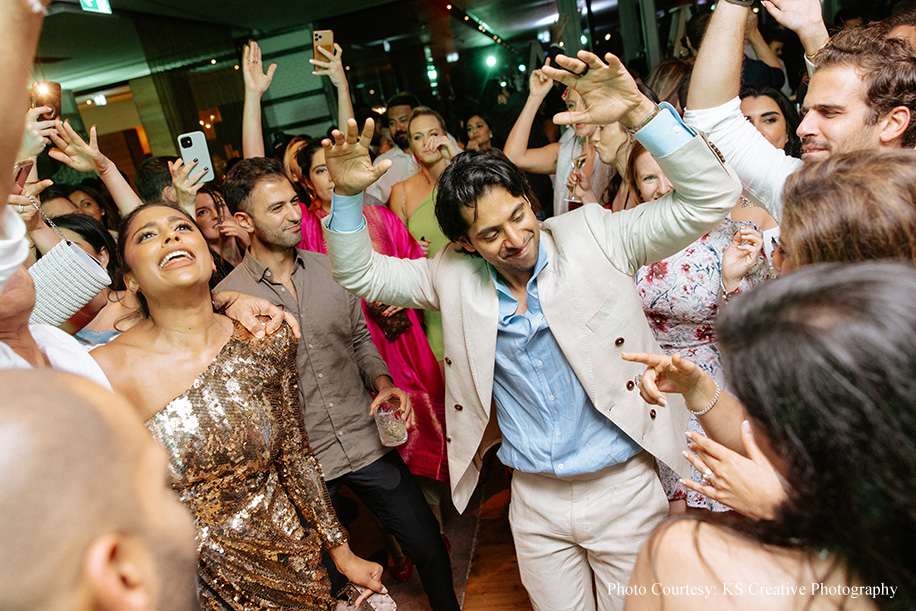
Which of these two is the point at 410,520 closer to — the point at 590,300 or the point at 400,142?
the point at 590,300

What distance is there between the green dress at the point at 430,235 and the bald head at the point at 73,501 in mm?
2089

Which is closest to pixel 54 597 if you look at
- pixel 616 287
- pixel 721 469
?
pixel 721 469

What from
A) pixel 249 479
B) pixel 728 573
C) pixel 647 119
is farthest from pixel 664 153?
pixel 249 479

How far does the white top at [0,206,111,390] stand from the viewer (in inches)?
31.7

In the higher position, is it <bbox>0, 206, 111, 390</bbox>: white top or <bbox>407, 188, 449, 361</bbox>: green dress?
<bbox>0, 206, 111, 390</bbox>: white top

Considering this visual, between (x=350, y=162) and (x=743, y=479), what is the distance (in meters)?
1.18

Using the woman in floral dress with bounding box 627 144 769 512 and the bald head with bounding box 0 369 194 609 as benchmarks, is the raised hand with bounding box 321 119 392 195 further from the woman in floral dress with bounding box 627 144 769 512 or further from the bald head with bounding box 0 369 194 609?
the bald head with bounding box 0 369 194 609

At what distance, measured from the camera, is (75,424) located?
51 centimetres

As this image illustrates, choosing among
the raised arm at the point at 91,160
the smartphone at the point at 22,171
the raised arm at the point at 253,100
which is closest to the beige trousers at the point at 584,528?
the smartphone at the point at 22,171

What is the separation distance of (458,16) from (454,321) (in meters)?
5.91

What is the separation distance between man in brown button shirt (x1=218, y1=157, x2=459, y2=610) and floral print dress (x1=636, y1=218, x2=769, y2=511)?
0.85 m

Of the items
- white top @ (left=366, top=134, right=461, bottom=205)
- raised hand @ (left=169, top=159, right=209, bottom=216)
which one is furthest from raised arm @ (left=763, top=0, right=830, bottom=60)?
white top @ (left=366, top=134, right=461, bottom=205)

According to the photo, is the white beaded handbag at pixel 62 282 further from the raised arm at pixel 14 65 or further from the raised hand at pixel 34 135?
the raised arm at pixel 14 65

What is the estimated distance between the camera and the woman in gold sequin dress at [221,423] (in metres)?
1.46
